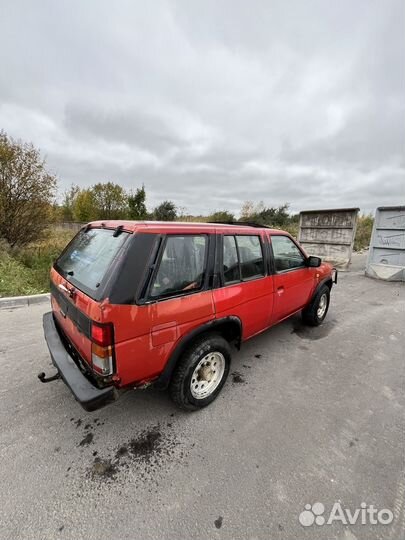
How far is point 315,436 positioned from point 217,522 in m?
1.09

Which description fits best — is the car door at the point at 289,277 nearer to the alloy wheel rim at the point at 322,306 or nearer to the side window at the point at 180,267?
the alloy wheel rim at the point at 322,306

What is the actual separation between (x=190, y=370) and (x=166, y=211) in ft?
101

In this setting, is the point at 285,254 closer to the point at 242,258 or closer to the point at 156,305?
the point at 242,258

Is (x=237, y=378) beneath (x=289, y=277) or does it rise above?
beneath

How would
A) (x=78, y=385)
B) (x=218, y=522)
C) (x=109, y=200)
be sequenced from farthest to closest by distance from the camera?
1. (x=109, y=200)
2. (x=78, y=385)
3. (x=218, y=522)

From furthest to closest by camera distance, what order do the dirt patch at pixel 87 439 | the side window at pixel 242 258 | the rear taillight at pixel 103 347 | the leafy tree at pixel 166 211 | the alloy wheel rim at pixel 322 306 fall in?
the leafy tree at pixel 166 211 → the alloy wheel rim at pixel 322 306 → the side window at pixel 242 258 → the dirt patch at pixel 87 439 → the rear taillight at pixel 103 347

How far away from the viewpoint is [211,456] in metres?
1.89

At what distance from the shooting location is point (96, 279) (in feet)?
5.98

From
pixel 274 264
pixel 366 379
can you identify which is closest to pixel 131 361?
pixel 274 264

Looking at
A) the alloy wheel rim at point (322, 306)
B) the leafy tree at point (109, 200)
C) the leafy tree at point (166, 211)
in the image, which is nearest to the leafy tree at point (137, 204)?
the leafy tree at point (109, 200)

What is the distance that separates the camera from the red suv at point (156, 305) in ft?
5.50

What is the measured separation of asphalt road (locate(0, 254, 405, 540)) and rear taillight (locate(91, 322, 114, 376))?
82 cm

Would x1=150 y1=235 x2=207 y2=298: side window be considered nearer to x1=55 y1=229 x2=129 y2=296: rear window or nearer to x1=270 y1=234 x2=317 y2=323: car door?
x1=55 y1=229 x2=129 y2=296: rear window

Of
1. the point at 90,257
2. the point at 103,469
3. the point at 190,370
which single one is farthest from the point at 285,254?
the point at 103,469
